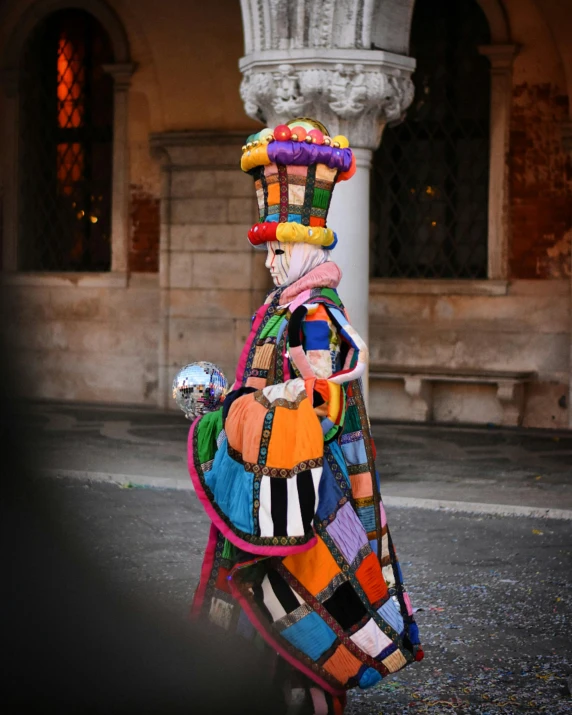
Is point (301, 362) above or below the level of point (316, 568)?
above

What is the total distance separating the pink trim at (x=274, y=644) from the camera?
296cm

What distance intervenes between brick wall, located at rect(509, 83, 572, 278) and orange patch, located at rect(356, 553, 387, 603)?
7105 mm

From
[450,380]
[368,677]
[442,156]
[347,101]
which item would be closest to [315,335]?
[368,677]

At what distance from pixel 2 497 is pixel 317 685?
2.16 m

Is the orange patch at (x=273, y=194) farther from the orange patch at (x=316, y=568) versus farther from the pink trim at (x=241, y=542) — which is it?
the orange patch at (x=316, y=568)

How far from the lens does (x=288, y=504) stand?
2.84 metres

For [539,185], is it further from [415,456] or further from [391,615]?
[391,615]

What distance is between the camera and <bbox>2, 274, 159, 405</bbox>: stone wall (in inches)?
436

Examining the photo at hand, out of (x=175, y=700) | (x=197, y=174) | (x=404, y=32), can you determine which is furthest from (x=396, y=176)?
(x=175, y=700)

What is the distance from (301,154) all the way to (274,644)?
4.09 ft

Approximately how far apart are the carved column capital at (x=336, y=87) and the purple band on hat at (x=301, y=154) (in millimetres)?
3577

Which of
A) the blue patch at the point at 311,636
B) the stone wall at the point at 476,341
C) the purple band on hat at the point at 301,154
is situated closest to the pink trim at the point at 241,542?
the blue patch at the point at 311,636

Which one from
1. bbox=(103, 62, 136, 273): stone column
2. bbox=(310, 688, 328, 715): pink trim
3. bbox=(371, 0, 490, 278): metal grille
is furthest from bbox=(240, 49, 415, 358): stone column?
bbox=(103, 62, 136, 273): stone column

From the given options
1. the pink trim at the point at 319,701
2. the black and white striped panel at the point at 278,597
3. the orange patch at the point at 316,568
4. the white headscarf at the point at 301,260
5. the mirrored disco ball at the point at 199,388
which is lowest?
the pink trim at the point at 319,701
